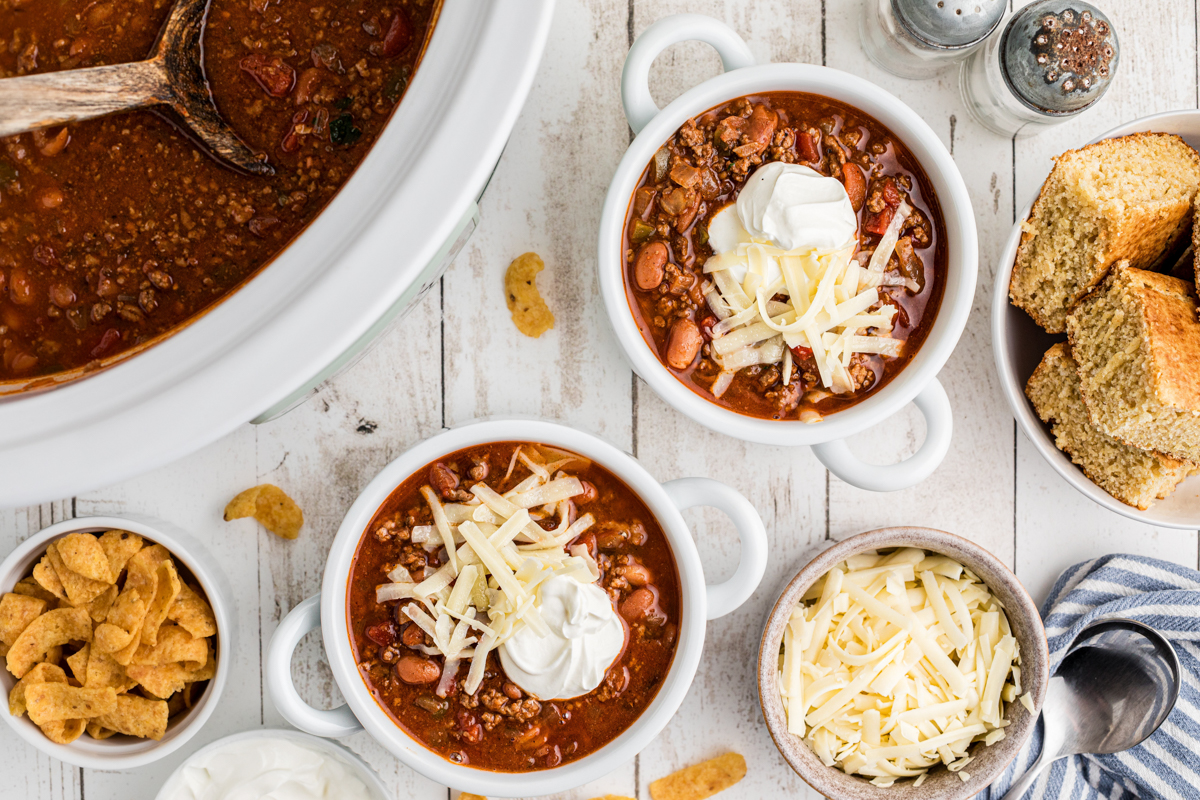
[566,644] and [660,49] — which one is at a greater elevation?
[660,49]

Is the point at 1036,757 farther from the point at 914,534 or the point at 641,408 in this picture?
the point at 641,408

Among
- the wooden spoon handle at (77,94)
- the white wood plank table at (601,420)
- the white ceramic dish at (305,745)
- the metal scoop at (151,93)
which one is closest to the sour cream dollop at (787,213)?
the white wood plank table at (601,420)

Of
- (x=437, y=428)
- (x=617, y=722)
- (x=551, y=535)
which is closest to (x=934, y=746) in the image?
(x=617, y=722)

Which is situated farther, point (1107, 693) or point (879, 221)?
point (1107, 693)

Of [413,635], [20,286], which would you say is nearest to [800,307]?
[413,635]

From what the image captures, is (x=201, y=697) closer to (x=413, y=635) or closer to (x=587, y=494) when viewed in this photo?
(x=413, y=635)

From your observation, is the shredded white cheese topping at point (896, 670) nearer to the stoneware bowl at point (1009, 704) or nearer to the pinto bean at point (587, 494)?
the stoneware bowl at point (1009, 704)

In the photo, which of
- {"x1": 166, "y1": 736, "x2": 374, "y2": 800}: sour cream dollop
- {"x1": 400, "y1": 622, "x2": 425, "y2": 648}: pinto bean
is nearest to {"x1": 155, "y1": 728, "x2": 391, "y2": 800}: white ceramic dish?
{"x1": 166, "y1": 736, "x2": 374, "y2": 800}: sour cream dollop
